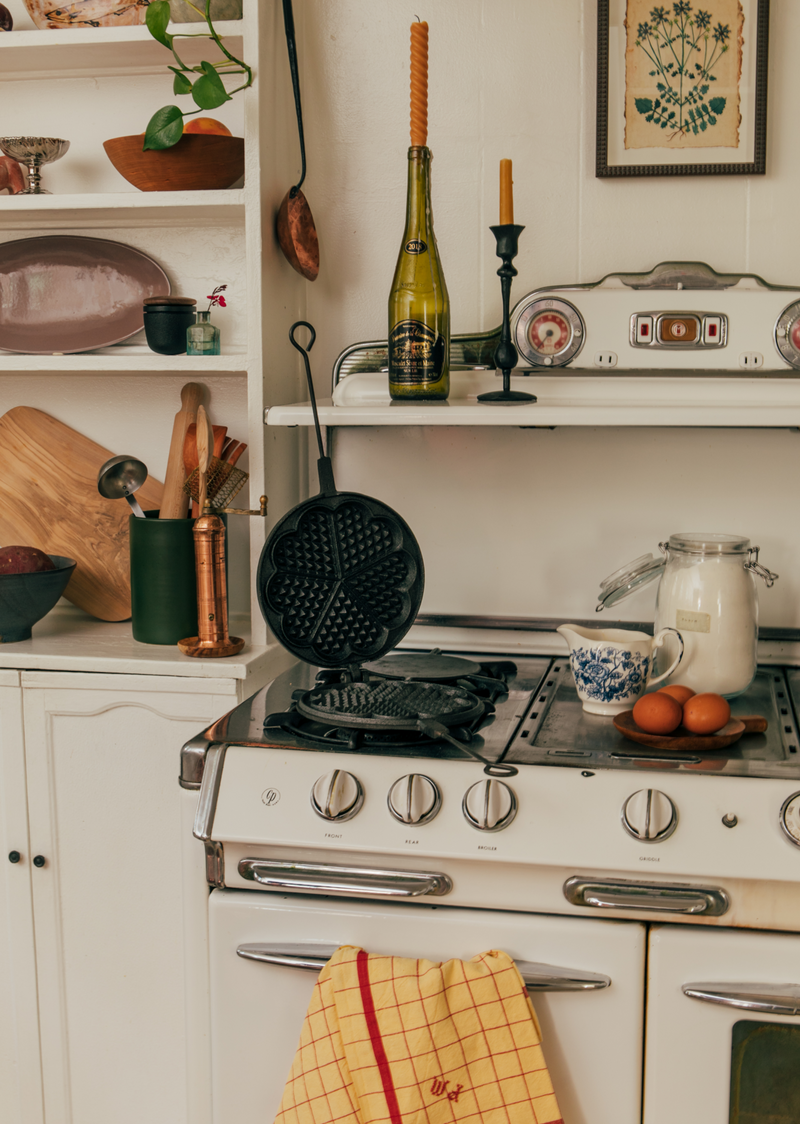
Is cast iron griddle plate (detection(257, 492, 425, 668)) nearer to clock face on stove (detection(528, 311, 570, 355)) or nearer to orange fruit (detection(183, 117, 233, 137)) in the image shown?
clock face on stove (detection(528, 311, 570, 355))

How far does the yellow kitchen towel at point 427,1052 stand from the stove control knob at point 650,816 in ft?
0.72

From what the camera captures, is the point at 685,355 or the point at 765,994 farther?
the point at 685,355

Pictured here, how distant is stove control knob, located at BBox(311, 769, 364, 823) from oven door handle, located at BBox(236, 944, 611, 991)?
0.55 ft

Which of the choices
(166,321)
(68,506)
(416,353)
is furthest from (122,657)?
(416,353)

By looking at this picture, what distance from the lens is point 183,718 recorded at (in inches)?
63.8

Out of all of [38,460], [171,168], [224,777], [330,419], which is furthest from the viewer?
[38,460]

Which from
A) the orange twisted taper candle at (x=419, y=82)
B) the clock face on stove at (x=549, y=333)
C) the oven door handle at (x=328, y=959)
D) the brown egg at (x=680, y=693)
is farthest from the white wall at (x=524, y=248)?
the oven door handle at (x=328, y=959)

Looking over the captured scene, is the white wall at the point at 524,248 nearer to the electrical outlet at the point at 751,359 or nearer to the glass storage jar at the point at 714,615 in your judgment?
the electrical outlet at the point at 751,359

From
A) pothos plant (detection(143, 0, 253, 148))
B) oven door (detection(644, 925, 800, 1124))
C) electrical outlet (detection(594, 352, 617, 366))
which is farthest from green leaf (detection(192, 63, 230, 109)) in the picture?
oven door (detection(644, 925, 800, 1124))

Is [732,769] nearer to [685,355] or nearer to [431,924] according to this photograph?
[431,924]

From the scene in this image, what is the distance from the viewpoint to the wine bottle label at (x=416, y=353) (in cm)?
163

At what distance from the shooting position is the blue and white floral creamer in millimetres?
1415

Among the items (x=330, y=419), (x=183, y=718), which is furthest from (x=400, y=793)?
(x=330, y=419)

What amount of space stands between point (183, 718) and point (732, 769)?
867mm
